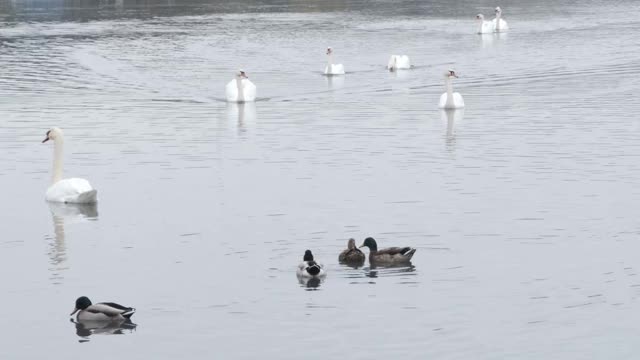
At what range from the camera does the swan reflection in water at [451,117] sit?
4128cm

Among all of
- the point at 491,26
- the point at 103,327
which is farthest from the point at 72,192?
the point at 491,26

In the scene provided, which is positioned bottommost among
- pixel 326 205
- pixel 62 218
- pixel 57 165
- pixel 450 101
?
pixel 450 101

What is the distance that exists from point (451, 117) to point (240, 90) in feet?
24.6

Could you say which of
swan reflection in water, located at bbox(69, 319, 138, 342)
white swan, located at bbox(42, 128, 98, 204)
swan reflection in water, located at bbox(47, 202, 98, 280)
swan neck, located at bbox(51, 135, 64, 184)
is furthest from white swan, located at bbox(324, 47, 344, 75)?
swan reflection in water, located at bbox(69, 319, 138, 342)

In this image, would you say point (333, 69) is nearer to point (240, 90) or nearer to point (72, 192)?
point (240, 90)

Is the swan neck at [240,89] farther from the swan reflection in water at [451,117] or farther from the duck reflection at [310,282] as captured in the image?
the duck reflection at [310,282]

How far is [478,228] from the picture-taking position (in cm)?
2786

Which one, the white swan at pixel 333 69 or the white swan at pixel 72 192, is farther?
the white swan at pixel 333 69

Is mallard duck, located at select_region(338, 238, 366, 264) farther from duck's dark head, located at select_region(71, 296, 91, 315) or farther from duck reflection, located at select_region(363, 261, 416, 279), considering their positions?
duck's dark head, located at select_region(71, 296, 91, 315)

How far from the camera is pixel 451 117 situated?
44938 mm

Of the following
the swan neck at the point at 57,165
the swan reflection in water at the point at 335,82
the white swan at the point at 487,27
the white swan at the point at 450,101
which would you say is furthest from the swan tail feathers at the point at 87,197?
the white swan at the point at 487,27

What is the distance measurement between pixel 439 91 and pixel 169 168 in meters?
18.4

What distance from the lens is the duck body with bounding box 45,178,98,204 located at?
3109 cm

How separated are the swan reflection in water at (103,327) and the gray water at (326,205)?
0.18 m
